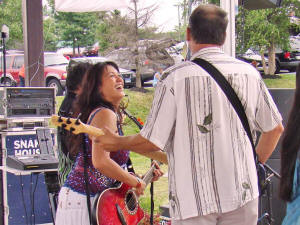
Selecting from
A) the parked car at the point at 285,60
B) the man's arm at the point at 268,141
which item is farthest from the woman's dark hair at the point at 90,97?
the parked car at the point at 285,60

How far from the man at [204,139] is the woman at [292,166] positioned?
29.3 inches

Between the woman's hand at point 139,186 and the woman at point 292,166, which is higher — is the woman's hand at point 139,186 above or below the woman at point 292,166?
below

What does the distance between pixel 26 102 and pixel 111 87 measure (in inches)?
80.6

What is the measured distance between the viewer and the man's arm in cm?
285

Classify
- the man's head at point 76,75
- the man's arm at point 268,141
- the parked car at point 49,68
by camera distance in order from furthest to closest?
the parked car at point 49,68
the man's head at point 76,75
the man's arm at point 268,141

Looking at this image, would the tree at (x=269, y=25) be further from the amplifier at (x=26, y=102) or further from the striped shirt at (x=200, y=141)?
the striped shirt at (x=200, y=141)

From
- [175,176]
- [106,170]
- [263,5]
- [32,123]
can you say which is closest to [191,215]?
[175,176]

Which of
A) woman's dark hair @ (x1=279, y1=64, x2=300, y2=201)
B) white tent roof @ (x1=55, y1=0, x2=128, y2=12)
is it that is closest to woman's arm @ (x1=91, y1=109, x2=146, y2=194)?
woman's dark hair @ (x1=279, y1=64, x2=300, y2=201)

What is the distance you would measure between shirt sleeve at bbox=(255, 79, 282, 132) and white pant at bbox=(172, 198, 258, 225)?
1.29ft

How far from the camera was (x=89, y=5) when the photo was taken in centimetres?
608

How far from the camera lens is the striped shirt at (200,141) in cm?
251

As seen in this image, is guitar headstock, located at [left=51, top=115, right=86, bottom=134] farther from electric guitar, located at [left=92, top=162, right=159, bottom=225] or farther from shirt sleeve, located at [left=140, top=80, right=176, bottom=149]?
electric guitar, located at [left=92, top=162, right=159, bottom=225]

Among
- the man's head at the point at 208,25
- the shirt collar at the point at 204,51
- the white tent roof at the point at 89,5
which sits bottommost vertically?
the shirt collar at the point at 204,51

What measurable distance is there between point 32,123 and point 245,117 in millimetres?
3030
